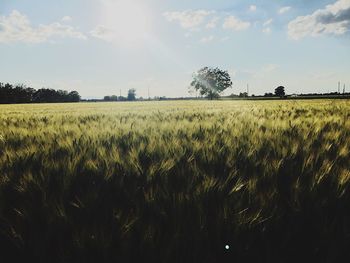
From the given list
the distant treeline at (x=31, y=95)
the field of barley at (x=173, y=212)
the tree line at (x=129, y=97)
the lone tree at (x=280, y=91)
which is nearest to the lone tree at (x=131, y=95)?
the tree line at (x=129, y=97)

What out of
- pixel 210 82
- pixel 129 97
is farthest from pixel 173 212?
pixel 129 97

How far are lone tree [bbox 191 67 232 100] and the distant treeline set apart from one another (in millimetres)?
47386

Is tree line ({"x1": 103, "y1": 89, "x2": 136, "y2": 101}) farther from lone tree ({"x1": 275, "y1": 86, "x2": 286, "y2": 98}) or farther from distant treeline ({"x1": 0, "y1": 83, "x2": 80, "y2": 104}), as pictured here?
lone tree ({"x1": 275, "y1": 86, "x2": 286, "y2": 98})

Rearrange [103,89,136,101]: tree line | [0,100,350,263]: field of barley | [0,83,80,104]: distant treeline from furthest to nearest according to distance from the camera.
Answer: [103,89,136,101]: tree line → [0,83,80,104]: distant treeline → [0,100,350,263]: field of barley

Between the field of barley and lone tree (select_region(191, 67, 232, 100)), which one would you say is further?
lone tree (select_region(191, 67, 232, 100))

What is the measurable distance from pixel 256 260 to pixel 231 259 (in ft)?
0.36

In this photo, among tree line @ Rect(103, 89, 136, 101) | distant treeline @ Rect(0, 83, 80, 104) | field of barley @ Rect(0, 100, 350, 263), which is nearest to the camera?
field of barley @ Rect(0, 100, 350, 263)

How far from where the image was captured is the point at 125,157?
8.13 feet

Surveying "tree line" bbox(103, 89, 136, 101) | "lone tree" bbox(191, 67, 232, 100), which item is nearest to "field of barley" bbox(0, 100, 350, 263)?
"lone tree" bbox(191, 67, 232, 100)

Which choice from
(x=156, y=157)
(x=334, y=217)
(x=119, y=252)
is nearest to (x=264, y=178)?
(x=334, y=217)

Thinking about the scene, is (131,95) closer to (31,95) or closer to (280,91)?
(31,95)

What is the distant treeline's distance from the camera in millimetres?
91250

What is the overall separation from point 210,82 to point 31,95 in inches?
2443

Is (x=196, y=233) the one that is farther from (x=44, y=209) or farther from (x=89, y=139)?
(x=89, y=139)
